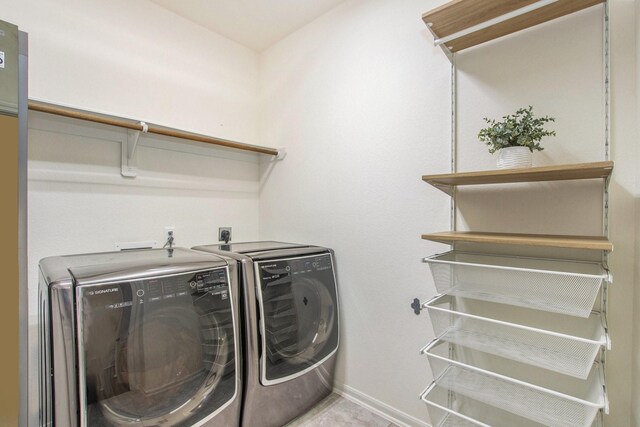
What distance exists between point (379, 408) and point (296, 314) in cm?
71

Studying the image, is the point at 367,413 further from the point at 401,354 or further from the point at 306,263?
the point at 306,263

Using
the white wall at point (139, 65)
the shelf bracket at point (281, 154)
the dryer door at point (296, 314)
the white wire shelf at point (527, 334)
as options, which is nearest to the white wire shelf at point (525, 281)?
the white wire shelf at point (527, 334)

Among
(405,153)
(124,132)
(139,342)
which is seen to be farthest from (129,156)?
(405,153)

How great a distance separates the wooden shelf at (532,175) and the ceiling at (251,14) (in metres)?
1.44

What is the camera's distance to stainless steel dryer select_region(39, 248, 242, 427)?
95 cm

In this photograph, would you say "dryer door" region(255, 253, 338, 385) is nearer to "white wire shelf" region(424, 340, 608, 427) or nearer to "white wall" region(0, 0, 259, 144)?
"white wire shelf" region(424, 340, 608, 427)

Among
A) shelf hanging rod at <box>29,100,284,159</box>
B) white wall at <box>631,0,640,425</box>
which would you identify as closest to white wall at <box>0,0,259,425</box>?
shelf hanging rod at <box>29,100,284,159</box>

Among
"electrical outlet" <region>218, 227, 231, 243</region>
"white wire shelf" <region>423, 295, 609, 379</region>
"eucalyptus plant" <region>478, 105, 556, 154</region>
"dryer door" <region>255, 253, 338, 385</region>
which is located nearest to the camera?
"white wire shelf" <region>423, 295, 609, 379</region>

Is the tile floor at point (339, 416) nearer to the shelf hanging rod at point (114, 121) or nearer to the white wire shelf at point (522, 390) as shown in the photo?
the white wire shelf at point (522, 390)

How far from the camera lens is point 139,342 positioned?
44.0 inches

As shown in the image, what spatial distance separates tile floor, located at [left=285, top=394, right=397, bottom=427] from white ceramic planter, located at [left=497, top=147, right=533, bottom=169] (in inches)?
56.3

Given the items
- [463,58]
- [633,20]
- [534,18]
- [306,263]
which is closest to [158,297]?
[306,263]

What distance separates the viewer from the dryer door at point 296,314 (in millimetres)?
1500
